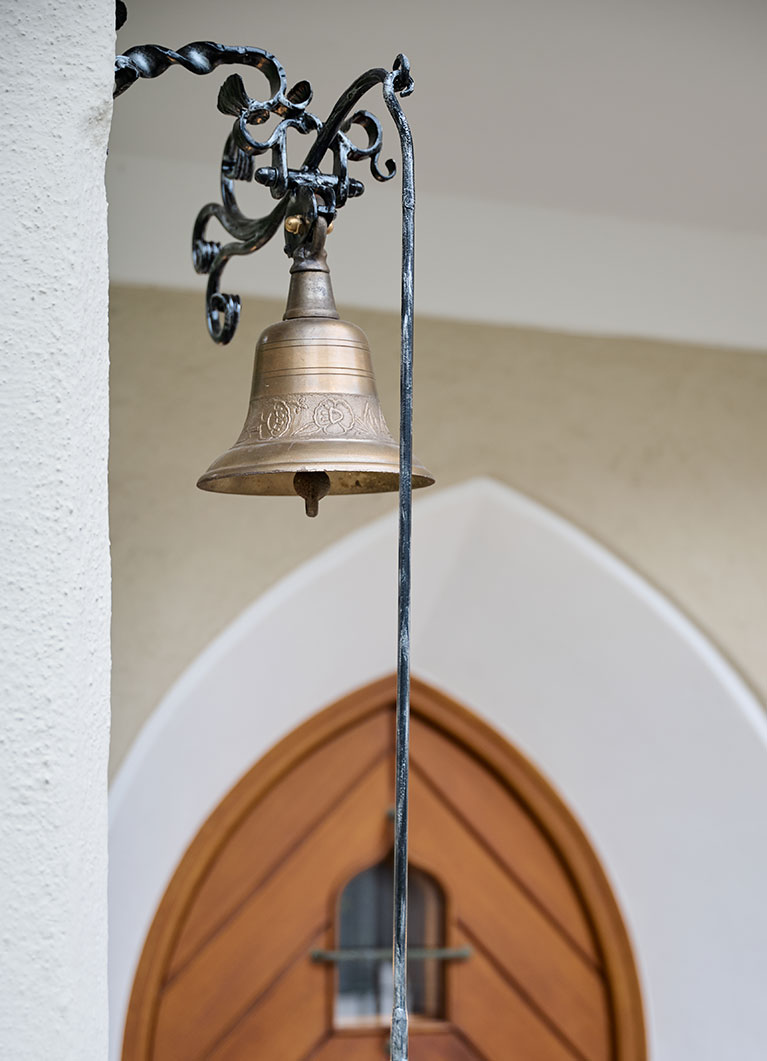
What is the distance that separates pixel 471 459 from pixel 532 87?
73 cm

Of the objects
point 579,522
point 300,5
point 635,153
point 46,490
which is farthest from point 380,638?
point 46,490

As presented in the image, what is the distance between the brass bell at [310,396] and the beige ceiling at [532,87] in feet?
2.35

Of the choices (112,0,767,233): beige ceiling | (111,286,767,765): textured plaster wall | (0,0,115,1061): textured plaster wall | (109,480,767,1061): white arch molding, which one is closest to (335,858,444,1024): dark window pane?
(109,480,767,1061): white arch molding

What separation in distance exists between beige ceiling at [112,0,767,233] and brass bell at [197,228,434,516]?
715 mm

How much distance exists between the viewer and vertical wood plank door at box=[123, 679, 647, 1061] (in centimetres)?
236

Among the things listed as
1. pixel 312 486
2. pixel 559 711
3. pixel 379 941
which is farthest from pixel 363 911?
pixel 312 486

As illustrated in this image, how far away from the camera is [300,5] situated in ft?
5.29

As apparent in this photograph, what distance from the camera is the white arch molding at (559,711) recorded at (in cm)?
218

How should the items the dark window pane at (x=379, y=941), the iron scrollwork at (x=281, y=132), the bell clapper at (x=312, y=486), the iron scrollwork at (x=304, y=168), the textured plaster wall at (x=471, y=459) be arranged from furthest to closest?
1. the dark window pane at (x=379, y=941)
2. the textured plaster wall at (x=471, y=459)
3. the bell clapper at (x=312, y=486)
4. the iron scrollwork at (x=281, y=132)
5. the iron scrollwork at (x=304, y=168)

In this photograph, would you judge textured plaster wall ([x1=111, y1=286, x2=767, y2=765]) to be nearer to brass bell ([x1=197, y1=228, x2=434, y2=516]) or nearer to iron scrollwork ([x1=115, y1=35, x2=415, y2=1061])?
iron scrollwork ([x1=115, y1=35, x2=415, y2=1061])

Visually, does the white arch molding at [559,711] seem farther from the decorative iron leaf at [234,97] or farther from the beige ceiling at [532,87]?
the decorative iron leaf at [234,97]

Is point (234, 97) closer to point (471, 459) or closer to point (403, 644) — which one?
point (403, 644)

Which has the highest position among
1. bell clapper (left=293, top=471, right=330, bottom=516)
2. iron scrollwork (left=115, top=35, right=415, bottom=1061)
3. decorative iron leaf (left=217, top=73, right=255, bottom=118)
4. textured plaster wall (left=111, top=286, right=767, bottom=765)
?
textured plaster wall (left=111, top=286, right=767, bottom=765)

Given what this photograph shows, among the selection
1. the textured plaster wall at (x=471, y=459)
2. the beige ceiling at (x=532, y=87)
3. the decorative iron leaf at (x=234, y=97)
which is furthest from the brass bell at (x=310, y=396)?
the textured plaster wall at (x=471, y=459)
